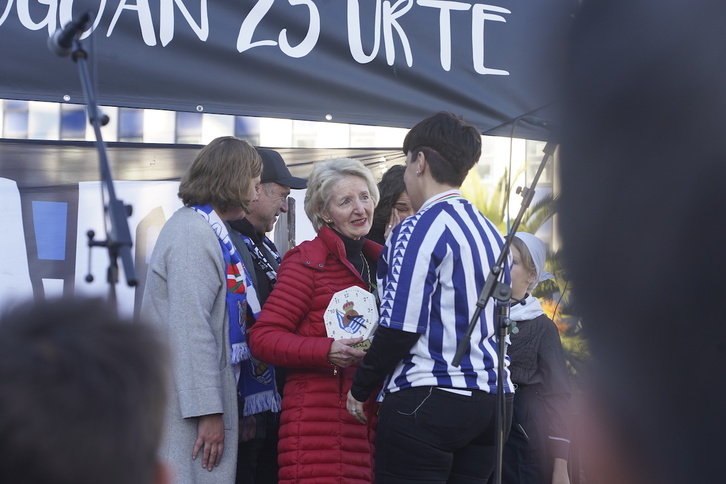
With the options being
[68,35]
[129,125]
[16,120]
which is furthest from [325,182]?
[16,120]

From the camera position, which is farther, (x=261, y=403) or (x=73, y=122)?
(x=73, y=122)

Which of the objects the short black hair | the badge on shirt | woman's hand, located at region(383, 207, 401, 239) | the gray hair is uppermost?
the short black hair

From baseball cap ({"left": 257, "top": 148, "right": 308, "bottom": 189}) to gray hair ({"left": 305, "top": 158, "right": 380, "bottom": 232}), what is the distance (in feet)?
1.56

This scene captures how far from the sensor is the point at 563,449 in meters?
3.28

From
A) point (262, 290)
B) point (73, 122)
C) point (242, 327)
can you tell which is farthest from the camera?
point (73, 122)

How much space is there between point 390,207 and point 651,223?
1214 mm

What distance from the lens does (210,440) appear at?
2549mm

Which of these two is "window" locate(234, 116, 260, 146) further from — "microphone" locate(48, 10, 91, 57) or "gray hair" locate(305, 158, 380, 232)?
"microphone" locate(48, 10, 91, 57)

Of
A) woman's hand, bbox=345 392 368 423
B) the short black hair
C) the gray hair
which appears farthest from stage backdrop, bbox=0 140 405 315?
the short black hair

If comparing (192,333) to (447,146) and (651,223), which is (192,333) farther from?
(651,223)

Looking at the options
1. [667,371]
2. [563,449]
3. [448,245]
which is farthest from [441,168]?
[667,371]

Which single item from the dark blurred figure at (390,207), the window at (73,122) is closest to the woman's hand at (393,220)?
the dark blurred figure at (390,207)

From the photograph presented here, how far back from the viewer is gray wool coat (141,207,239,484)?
98.8 inches

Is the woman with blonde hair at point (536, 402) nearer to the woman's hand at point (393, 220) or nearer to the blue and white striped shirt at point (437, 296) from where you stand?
the woman's hand at point (393, 220)
